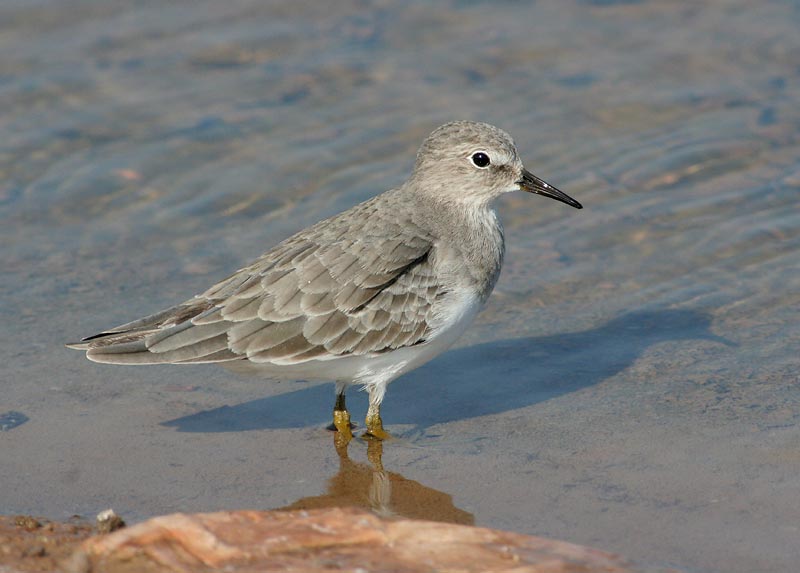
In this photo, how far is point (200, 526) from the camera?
5.46m

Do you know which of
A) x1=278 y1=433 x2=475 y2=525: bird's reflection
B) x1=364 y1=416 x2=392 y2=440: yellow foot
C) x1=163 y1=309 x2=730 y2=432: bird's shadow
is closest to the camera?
x1=278 y1=433 x2=475 y2=525: bird's reflection

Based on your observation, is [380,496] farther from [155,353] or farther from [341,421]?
[155,353]

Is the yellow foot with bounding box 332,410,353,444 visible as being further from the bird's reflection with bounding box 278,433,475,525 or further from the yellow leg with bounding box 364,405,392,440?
the bird's reflection with bounding box 278,433,475,525

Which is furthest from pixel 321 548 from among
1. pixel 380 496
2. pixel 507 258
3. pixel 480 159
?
pixel 507 258

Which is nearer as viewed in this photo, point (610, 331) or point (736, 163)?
point (610, 331)

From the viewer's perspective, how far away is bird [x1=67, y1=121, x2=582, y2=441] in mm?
7633

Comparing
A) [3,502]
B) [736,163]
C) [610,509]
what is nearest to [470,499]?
[610,509]

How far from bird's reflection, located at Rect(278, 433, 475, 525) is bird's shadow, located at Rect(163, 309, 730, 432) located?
0.71 m

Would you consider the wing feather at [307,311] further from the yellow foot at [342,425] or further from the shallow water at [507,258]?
the shallow water at [507,258]

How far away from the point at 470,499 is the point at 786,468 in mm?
1927

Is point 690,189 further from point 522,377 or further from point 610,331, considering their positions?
point 522,377

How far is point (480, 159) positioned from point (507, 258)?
80.2 inches

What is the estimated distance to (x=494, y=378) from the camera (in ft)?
28.6

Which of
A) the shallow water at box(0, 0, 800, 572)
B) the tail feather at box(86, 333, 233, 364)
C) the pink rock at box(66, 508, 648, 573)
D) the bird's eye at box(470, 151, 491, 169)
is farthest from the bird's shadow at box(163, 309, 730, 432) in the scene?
the pink rock at box(66, 508, 648, 573)
